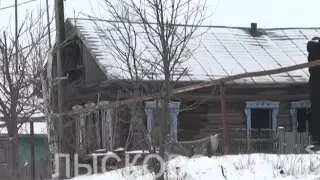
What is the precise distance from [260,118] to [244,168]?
13.0 meters

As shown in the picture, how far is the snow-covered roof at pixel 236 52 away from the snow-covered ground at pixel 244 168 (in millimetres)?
9392

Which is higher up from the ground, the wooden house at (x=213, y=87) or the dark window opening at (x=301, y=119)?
the wooden house at (x=213, y=87)

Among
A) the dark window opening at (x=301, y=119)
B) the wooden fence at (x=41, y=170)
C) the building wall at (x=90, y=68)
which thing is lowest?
the wooden fence at (x=41, y=170)

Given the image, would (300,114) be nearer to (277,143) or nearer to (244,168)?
(277,143)

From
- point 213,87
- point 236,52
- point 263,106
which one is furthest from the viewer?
point 236,52

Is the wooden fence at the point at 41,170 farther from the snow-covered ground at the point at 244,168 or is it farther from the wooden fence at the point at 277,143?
the snow-covered ground at the point at 244,168

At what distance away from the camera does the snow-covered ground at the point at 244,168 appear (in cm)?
701

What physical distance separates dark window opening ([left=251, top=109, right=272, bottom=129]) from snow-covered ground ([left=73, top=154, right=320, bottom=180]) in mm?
11893

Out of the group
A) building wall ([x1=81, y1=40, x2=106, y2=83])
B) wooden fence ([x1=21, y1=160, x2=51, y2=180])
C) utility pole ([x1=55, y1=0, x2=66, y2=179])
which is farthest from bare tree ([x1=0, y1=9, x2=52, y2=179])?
building wall ([x1=81, y1=40, x2=106, y2=83])

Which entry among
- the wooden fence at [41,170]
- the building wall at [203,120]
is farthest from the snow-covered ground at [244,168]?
the building wall at [203,120]

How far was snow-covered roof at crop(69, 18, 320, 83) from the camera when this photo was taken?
62.3ft

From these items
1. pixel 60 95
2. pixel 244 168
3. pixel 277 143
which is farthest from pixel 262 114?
pixel 244 168

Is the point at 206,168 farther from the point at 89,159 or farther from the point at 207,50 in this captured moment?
the point at 207,50

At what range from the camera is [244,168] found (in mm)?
7434
